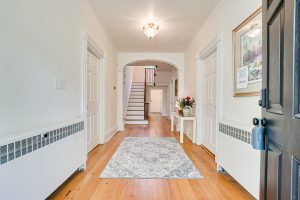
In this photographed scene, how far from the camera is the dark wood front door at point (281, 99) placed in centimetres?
62

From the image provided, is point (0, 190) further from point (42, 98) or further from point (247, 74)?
point (247, 74)

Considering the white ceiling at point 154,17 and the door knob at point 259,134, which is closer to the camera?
the door knob at point 259,134

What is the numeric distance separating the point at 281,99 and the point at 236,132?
1706 mm

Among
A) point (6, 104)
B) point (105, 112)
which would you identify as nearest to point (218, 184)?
point (6, 104)

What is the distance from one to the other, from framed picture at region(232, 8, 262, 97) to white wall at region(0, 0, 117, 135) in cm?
203

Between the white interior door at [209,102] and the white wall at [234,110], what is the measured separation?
26.2 inches

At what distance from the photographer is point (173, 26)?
4.13 meters

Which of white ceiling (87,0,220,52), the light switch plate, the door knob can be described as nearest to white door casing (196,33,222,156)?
white ceiling (87,0,220,52)

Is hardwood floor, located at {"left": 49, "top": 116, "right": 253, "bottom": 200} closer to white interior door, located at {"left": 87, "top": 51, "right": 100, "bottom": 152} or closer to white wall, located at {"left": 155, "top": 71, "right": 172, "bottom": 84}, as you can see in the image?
white interior door, located at {"left": 87, "top": 51, "right": 100, "bottom": 152}

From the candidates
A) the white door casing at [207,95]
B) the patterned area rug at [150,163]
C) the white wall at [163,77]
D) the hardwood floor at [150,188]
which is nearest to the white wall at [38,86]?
the hardwood floor at [150,188]

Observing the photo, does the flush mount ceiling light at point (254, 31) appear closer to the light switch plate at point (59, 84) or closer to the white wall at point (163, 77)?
the light switch plate at point (59, 84)

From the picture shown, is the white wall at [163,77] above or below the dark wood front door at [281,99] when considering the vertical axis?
above

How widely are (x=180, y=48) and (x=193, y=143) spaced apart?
272cm

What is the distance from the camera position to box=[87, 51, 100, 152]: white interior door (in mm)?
3727
